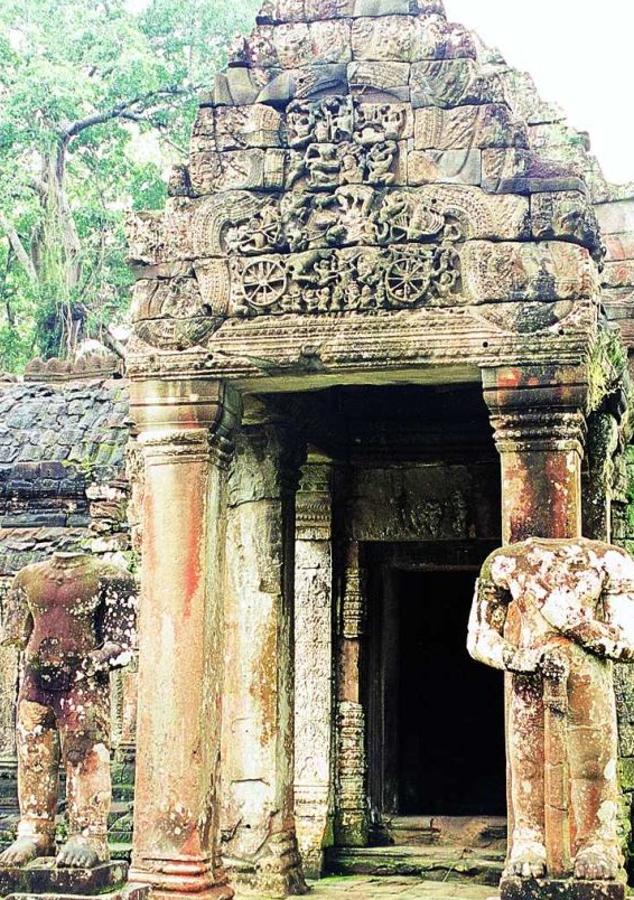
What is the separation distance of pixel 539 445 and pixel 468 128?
1829 mm

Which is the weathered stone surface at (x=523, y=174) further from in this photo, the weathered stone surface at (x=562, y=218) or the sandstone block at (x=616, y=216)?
the sandstone block at (x=616, y=216)

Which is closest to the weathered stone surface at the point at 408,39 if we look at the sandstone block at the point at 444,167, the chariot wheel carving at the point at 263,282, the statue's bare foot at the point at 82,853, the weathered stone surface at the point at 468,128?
the weathered stone surface at the point at 468,128

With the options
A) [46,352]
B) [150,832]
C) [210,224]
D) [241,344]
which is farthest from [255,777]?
[46,352]

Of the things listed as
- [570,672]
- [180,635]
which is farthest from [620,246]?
[180,635]

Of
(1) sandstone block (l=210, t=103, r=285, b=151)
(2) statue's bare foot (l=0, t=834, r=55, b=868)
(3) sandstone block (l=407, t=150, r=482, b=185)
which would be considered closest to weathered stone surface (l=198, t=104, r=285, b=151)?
(1) sandstone block (l=210, t=103, r=285, b=151)

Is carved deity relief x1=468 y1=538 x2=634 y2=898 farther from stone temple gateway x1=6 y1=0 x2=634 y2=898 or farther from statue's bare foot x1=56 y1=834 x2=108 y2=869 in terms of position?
statue's bare foot x1=56 y1=834 x2=108 y2=869

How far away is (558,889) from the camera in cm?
645

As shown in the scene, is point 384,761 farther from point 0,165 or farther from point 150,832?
point 0,165

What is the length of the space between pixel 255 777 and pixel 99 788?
1878 mm

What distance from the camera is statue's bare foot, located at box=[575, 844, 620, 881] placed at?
6.43 metres

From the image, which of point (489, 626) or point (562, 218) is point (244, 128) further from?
point (489, 626)

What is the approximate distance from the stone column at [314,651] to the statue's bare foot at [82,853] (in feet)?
9.78

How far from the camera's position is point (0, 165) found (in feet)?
79.8

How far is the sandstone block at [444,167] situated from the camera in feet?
25.2
